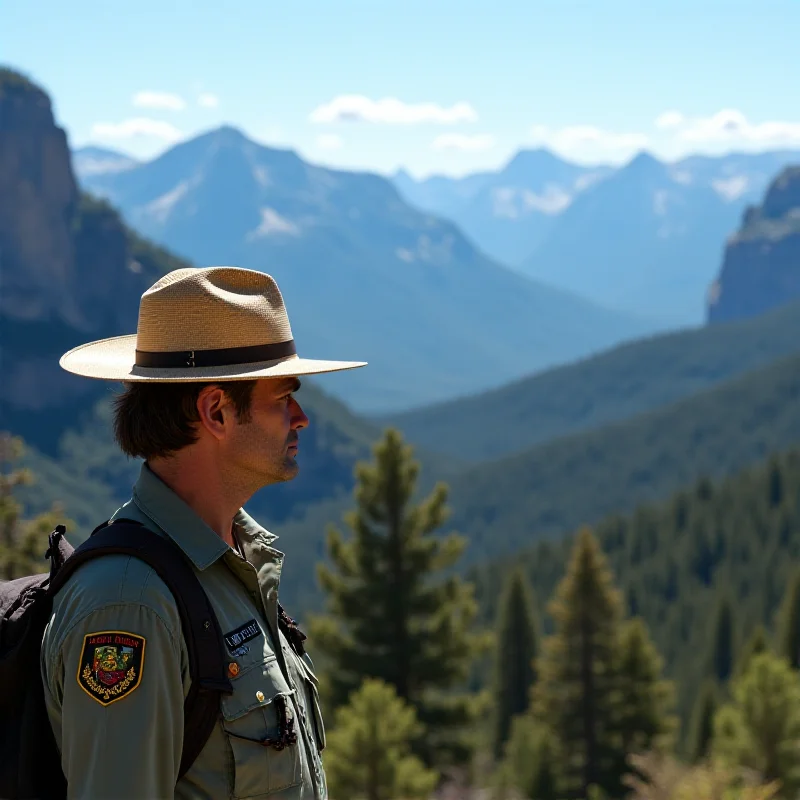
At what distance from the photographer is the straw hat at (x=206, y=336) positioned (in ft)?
13.4

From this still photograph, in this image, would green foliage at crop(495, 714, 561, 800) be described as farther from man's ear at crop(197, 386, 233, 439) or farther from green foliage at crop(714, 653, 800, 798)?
man's ear at crop(197, 386, 233, 439)

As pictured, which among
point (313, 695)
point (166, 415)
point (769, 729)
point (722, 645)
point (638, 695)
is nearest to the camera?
point (166, 415)

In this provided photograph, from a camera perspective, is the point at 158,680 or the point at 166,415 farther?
the point at 166,415

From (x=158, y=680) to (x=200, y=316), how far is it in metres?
1.39

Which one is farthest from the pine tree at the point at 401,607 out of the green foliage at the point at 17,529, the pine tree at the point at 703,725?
the pine tree at the point at 703,725

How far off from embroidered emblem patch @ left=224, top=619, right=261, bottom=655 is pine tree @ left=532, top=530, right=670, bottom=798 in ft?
117

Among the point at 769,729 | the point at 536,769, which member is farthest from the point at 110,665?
the point at 536,769

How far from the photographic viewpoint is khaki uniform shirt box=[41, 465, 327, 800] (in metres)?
3.34

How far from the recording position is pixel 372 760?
805 inches

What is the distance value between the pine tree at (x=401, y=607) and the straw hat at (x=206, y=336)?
2161cm

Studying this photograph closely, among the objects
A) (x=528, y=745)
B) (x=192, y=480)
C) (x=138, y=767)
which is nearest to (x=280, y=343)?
(x=192, y=480)

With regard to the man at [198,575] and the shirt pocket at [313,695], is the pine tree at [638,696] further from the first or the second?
the man at [198,575]

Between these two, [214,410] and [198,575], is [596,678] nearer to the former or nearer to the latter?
[214,410]

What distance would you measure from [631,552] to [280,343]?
440 feet
